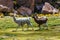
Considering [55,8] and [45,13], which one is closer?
[45,13]

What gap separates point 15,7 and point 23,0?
1326 mm

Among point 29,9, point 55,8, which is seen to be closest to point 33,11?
point 29,9

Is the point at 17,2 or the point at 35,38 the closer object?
the point at 35,38

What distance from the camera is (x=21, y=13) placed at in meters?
30.3

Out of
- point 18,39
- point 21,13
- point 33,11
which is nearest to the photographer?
point 18,39

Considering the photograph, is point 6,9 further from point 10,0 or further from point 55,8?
point 55,8

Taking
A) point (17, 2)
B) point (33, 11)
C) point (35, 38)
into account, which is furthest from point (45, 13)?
point (35, 38)

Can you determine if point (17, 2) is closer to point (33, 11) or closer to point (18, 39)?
point (33, 11)

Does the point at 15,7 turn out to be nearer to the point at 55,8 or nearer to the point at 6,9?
the point at 6,9

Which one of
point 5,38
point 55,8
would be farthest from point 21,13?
point 5,38

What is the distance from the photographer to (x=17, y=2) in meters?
33.0

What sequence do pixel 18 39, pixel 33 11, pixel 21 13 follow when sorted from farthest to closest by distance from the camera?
pixel 33 11, pixel 21 13, pixel 18 39

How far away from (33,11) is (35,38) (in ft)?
61.1

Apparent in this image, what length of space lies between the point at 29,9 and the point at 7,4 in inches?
104
